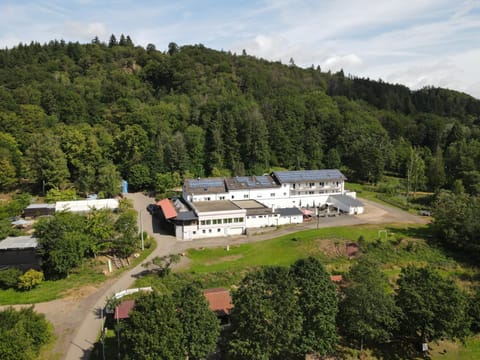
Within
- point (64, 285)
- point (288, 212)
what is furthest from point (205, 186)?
point (64, 285)

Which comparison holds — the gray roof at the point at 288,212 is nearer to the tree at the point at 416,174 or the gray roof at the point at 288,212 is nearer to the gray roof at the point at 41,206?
the tree at the point at 416,174

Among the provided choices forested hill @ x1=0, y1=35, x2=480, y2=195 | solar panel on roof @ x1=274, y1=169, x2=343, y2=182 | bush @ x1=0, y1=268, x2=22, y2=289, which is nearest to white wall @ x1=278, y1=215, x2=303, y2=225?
solar panel on roof @ x1=274, y1=169, x2=343, y2=182

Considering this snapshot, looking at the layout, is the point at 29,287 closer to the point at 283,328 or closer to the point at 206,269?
the point at 206,269

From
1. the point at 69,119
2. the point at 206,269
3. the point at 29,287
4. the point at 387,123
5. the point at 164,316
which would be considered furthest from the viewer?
the point at 387,123

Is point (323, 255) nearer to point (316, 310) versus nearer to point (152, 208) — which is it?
point (316, 310)

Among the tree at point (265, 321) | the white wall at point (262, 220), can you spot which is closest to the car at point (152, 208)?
the white wall at point (262, 220)

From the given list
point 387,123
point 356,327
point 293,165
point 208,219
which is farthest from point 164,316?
point 387,123
